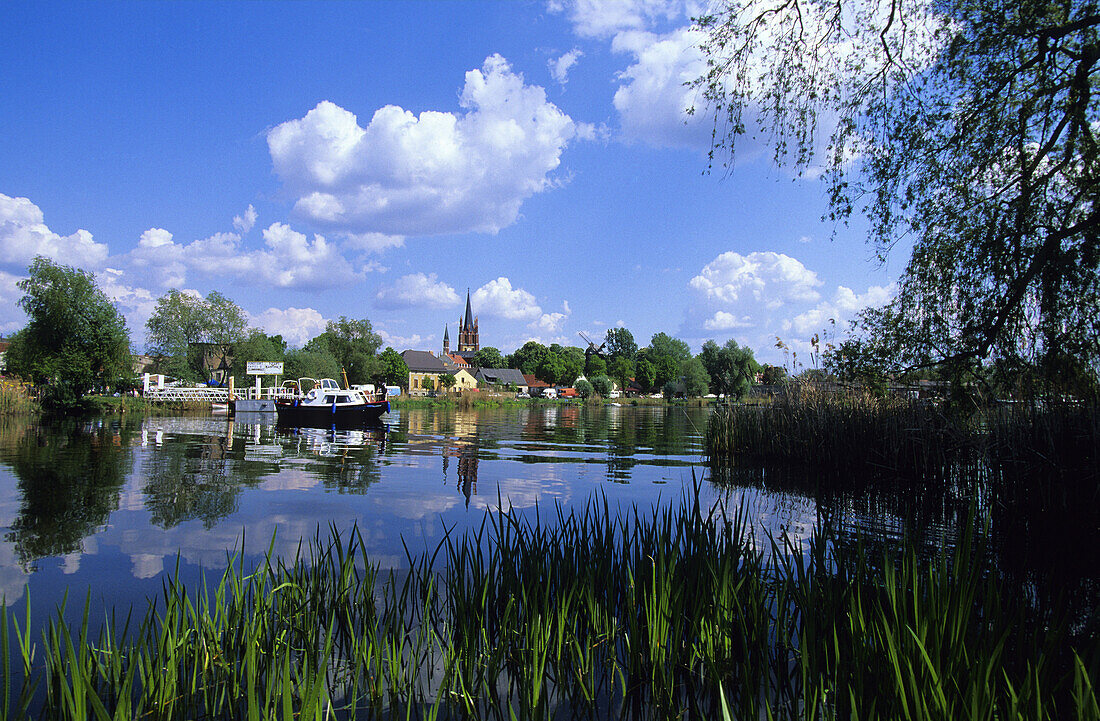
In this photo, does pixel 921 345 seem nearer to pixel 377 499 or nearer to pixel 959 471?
pixel 959 471

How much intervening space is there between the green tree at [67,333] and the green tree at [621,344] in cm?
11995

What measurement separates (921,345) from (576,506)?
21.7ft

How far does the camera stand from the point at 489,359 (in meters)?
155

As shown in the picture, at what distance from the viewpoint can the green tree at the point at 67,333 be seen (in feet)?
131

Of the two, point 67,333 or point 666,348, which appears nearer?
point 67,333

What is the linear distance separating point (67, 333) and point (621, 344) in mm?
123388

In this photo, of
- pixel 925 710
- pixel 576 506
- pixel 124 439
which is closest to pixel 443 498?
pixel 576 506

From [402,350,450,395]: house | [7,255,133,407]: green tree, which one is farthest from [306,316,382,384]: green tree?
[7,255,133,407]: green tree

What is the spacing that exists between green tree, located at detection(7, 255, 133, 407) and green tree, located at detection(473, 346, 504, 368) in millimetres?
112740

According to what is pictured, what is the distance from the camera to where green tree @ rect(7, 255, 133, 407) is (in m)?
40.0

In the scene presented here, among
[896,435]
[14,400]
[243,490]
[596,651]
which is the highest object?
[896,435]

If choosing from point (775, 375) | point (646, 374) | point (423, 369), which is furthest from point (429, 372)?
point (775, 375)

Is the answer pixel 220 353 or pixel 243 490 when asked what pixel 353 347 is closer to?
pixel 220 353

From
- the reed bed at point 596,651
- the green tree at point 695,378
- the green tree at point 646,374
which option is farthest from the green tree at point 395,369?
the reed bed at point 596,651
